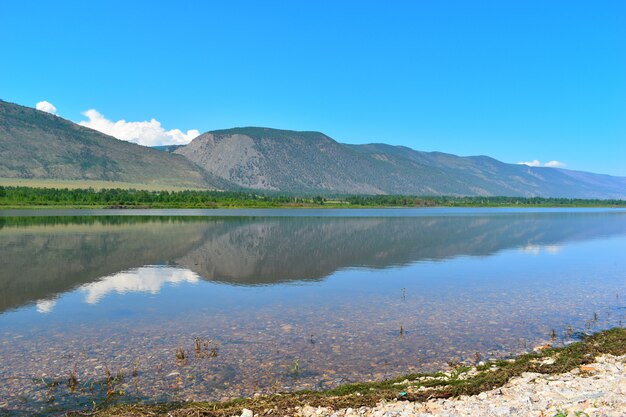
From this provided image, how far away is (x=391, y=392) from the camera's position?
12375 millimetres

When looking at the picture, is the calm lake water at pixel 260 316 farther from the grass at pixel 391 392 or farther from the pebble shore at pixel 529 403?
the pebble shore at pixel 529 403

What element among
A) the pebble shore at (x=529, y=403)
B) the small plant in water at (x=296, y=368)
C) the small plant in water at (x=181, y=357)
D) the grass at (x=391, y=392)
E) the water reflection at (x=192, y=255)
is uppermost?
the pebble shore at (x=529, y=403)

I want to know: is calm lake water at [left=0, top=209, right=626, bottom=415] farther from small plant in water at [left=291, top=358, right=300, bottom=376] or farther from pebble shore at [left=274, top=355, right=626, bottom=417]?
pebble shore at [left=274, top=355, right=626, bottom=417]

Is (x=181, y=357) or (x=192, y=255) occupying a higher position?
(x=181, y=357)

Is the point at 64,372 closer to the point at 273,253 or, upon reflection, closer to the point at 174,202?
the point at 273,253

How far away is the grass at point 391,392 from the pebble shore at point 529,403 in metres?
0.33

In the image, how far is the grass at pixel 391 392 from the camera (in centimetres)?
1149

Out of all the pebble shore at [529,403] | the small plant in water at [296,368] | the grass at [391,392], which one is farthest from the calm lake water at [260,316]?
the pebble shore at [529,403]

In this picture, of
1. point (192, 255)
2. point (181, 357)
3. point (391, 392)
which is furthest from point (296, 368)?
point (192, 255)

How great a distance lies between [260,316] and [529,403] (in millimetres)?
13009

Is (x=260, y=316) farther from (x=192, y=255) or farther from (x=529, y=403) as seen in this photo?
(x=192, y=255)

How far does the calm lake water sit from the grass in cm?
97

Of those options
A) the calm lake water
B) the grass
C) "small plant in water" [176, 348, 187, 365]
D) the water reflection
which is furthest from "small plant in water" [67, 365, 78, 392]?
the water reflection

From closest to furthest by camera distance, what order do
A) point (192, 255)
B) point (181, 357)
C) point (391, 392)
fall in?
point (391, 392)
point (181, 357)
point (192, 255)
